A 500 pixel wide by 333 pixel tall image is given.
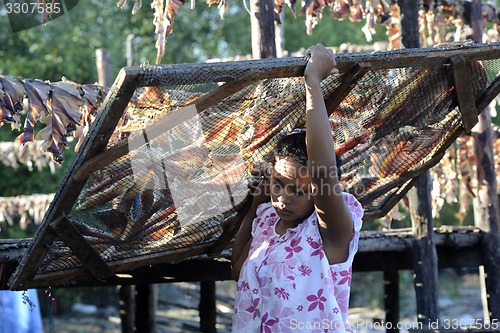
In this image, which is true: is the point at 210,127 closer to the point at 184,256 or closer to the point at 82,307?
the point at 184,256

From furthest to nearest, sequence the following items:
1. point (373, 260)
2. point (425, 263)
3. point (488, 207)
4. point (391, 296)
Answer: point (391, 296), point (488, 207), point (373, 260), point (425, 263)

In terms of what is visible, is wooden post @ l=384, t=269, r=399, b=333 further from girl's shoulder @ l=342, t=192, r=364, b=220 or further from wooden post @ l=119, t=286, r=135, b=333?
girl's shoulder @ l=342, t=192, r=364, b=220

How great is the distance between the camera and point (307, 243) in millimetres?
2812

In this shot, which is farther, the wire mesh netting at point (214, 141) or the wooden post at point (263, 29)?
the wooden post at point (263, 29)

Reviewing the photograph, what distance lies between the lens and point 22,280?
3141 mm

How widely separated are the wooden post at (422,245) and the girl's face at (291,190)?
278 centimetres

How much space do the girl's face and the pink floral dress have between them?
0.06 metres

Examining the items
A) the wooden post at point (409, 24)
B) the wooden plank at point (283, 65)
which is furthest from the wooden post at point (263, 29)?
the wooden plank at point (283, 65)

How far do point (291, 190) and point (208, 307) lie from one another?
2698 millimetres

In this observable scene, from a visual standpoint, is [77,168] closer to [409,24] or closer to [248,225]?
[248,225]

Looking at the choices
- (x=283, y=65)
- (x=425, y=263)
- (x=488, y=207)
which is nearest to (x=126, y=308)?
(x=425, y=263)

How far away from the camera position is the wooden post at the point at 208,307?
17.5 ft

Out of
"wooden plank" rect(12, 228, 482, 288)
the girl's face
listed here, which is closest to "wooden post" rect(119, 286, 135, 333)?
"wooden plank" rect(12, 228, 482, 288)

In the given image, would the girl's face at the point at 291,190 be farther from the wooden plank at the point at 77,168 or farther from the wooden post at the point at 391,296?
the wooden post at the point at 391,296
